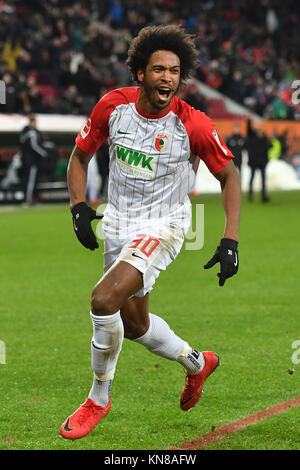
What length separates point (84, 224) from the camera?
4793 millimetres

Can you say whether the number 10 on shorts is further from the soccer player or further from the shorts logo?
the shorts logo

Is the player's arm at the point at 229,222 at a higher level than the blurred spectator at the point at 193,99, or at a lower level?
higher

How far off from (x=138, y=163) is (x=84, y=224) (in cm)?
47

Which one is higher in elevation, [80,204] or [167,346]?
[80,204]

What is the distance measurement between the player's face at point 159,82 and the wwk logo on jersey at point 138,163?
26cm

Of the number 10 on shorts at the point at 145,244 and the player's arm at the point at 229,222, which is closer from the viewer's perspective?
the player's arm at the point at 229,222

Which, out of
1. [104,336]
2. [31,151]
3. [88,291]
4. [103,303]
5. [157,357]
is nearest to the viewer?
[103,303]

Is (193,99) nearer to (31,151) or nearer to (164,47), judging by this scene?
(31,151)

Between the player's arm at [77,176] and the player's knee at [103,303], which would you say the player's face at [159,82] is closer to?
the player's arm at [77,176]

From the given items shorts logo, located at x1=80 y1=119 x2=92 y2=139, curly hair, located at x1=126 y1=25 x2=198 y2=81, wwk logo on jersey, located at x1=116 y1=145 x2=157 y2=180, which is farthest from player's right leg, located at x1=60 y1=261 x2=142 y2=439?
curly hair, located at x1=126 y1=25 x2=198 y2=81

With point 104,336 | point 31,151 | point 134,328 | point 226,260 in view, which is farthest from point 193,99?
point 104,336

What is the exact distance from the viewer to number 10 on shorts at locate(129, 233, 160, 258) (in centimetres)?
466

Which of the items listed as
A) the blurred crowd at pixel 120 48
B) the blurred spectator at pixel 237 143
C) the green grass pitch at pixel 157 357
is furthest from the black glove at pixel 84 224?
the blurred crowd at pixel 120 48

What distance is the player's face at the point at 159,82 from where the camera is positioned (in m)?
4.68
